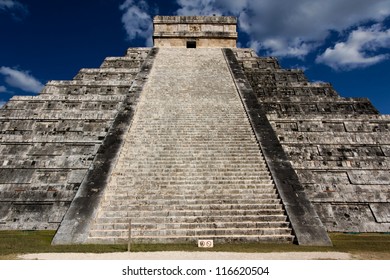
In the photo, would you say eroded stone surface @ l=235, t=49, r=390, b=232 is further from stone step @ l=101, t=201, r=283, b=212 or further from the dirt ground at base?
the dirt ground at base

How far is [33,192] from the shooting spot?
7.73 m

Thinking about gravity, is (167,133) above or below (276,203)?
above

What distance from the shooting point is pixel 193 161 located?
8305 millimetres

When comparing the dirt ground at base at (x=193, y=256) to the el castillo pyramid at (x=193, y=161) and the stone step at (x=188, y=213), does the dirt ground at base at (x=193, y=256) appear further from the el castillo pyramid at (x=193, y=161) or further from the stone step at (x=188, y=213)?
the stone step at (x=188, y=213)

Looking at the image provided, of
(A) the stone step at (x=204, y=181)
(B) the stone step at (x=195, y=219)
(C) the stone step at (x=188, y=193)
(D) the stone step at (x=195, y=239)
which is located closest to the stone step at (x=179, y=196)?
(C) the stone step at (x=188, y=193)

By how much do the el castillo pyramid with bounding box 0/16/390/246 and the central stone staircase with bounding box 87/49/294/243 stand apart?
3cm

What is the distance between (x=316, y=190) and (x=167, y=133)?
458 cm

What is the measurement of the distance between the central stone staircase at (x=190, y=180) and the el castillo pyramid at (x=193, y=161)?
Answer: 0.10 ft

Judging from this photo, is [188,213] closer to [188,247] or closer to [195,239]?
[195,239]

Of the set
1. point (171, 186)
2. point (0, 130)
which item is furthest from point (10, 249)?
point (0, 130)

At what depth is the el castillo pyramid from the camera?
657 centimetres

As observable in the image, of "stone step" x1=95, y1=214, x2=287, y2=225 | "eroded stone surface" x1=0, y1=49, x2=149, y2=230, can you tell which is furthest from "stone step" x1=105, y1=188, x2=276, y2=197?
"eroded stone surface" x1=0, y1=49, x2=149, y2=230

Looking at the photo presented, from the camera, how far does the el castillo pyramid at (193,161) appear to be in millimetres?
6574

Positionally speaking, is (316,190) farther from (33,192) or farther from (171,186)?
(33,192)
